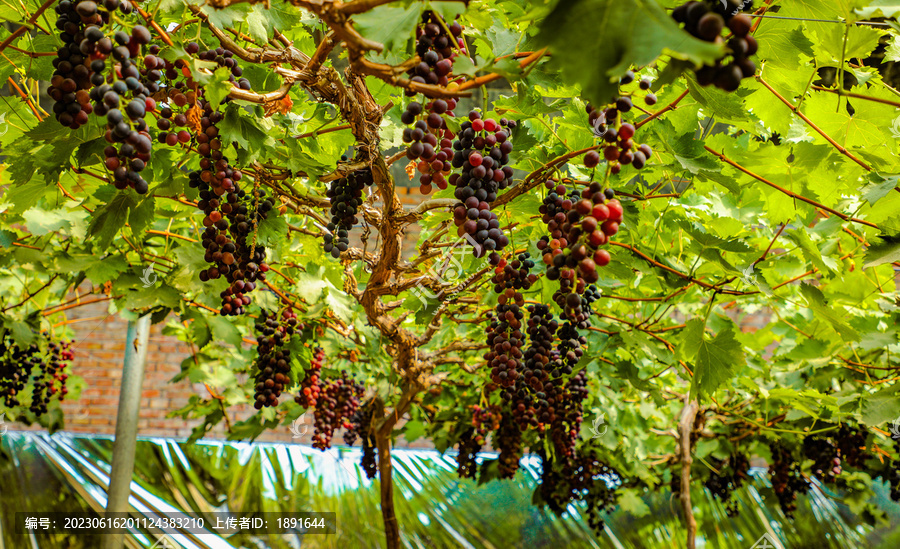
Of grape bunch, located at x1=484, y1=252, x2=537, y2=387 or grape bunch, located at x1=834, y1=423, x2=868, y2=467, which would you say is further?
grape bunch, located at x1=834, y1=423, x2=868, y2=467

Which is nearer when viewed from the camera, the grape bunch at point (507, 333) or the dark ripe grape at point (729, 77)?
the dark ripe grape at point (729, 77)

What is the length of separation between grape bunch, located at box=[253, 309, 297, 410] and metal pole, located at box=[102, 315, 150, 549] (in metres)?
1.17

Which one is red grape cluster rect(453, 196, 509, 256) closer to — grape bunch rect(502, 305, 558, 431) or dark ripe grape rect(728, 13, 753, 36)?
dark ripe grape rect(728, 13, 753, 36)

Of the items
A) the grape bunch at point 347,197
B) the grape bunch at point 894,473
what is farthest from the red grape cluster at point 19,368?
the grape bunch at point 894,473

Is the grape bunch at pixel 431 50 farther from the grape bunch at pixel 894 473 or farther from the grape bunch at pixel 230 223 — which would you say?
the grape bunch at pixel 894 473

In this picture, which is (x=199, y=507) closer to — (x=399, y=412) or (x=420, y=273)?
(x=399, y=412)

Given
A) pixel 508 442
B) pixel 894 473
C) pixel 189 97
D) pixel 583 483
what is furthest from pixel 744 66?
pixel 894 473

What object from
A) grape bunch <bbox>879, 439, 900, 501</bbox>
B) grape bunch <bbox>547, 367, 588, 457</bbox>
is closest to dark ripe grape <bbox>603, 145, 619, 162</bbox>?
grape bunch <bbox>547, 367, 588, 457</bbox>

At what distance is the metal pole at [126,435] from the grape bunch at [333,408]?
0.93 m

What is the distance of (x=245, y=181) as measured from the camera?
121 centimetres

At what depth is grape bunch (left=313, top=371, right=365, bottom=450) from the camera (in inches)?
100.0

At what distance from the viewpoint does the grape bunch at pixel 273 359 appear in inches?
66.1

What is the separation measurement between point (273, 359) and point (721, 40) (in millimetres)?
1575

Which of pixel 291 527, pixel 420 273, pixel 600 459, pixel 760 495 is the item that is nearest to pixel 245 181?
pixel 420 273
